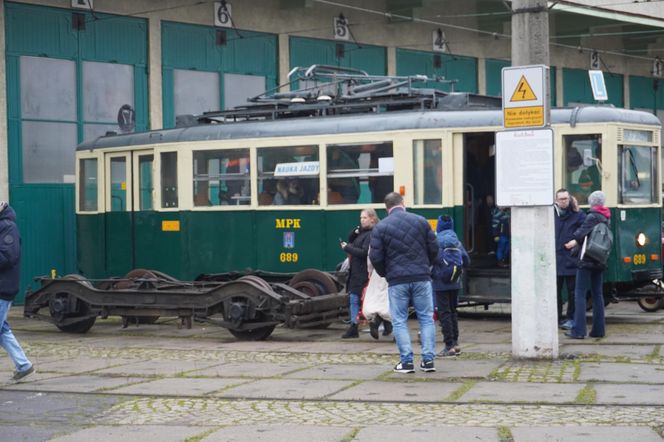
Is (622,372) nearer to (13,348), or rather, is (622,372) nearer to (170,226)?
(13,348)

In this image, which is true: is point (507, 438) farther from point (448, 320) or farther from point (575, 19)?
point (575, 19)

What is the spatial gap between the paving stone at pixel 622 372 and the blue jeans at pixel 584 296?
2.36 meters

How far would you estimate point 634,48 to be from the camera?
37.8m

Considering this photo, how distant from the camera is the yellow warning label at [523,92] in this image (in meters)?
12.4

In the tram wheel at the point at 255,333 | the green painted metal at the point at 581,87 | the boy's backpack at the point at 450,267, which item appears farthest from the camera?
the green painted metal at the point at 581,87

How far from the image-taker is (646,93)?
3866 centimetres

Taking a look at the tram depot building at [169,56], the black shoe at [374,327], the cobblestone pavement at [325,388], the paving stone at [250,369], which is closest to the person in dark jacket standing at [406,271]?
the cobblestone pavement at [325,388]

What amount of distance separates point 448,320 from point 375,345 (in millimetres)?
1757

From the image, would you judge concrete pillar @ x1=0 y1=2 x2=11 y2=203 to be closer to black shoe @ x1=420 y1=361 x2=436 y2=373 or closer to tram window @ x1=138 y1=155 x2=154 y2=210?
tram window @ x1=138 y1=155 x2=154 y2=210

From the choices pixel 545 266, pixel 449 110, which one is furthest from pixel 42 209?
pixel 545 266

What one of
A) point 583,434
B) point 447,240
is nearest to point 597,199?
point 447,240

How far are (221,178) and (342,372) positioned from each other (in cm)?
758

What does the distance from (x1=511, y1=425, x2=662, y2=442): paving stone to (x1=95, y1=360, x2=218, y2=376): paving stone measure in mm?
4802

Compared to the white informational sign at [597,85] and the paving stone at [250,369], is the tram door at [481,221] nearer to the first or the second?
the white informational sign at [597,85]
